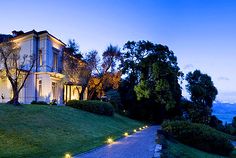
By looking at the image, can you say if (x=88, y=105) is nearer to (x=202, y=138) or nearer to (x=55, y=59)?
(x=55, y=59)

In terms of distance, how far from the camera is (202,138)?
22062 mm

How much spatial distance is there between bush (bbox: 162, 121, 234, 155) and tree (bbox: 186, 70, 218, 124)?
32.1 meters

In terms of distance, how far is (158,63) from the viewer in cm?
4928

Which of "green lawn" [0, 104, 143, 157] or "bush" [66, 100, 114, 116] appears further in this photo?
"bush" [66, 100, 114, 116]

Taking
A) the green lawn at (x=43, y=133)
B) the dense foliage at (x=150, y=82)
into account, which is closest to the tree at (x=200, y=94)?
the dense foliage at (x=150, y=82)

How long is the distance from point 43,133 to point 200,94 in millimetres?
42453

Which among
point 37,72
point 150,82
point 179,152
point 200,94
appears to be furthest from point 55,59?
point 200,94

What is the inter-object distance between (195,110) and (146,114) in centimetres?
817

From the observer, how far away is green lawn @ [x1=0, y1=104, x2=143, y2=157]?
48.1ft

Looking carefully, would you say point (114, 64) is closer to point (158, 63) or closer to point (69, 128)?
point (158, 63)

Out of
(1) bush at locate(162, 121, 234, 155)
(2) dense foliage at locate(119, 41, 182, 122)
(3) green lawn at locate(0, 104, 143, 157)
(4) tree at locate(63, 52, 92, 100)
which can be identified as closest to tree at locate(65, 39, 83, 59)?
(4) tree at locate(63, 52, 92, 100)

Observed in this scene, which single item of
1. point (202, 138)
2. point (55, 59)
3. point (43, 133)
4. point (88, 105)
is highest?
point (55, 59)

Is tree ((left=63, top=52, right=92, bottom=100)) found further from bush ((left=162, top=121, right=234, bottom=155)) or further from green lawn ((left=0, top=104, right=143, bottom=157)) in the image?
bush ((left=162, top=121, right=234, bottom=155))

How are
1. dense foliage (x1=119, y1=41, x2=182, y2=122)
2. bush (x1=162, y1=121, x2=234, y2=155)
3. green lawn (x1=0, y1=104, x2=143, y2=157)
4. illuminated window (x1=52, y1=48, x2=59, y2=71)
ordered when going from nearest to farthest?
green lawn (x1=0, y1=104, x2=143, y2=157)
bush (x1=162, y1=121, x2=234, y2=155)
illuminated window (x1=52, y1=48, x2=59, y2=71)
dense foliage (x1=119, y1=41, x2=182, y2=122)
